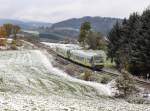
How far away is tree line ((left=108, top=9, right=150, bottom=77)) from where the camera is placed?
209ft

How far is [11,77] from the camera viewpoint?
59562mm

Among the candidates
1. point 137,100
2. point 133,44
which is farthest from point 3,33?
point 137,100

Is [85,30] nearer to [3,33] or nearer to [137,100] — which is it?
[3,33]

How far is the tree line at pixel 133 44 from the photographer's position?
209 feet

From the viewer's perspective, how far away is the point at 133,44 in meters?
67.2

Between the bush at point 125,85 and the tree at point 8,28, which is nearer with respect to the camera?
the bush at point 125,85

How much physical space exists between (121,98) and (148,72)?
65.8ft

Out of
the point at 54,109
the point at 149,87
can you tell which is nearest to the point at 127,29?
the point at 149,87

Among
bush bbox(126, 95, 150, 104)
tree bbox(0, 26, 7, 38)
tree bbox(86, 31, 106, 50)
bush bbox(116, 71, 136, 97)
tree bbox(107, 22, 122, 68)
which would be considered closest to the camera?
bush bbox(126, 95, 150, 104)

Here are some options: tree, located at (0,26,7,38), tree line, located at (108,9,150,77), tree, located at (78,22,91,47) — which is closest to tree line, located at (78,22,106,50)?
tree, located at (78,22,91,47)

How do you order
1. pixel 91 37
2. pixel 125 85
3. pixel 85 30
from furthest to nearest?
pixel 85 30, pixel 91 37, pixel 125 85

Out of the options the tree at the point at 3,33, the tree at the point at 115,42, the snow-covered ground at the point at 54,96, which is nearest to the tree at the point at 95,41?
the tree at the point at 3,33

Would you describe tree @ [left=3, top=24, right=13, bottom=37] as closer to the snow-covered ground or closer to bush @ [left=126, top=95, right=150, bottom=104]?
the snow-covered ground

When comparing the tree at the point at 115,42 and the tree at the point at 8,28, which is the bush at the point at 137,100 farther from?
the tree at the point at 8,28
